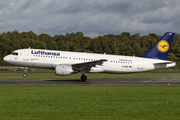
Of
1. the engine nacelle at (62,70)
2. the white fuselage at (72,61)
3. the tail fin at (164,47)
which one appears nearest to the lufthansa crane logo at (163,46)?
the tail fin at (164,47)

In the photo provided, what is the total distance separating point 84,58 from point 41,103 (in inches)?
723

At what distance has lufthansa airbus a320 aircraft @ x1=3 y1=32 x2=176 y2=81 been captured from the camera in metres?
30.9

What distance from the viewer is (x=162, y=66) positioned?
110 feet

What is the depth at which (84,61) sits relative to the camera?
3206cm

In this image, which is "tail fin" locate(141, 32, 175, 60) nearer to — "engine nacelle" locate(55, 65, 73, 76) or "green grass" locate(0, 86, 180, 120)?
"engine nacelle" locate(55, 65, 73, 76)

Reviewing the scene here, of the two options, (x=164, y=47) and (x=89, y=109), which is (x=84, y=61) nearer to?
(x=164, y=47)

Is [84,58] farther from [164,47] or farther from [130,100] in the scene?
[130,100]

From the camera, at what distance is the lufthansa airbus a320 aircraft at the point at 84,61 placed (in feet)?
101

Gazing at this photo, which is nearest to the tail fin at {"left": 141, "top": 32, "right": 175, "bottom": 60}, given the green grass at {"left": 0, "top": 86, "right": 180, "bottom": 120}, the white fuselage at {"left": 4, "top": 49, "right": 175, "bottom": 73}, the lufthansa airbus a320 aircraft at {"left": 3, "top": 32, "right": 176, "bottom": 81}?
the lufthansa airbus a320 aircraft at {"left": 3, "top": 32, "right": 176, "bottom": 81}

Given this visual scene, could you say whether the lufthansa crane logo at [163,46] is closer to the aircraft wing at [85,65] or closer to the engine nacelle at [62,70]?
the aircraft wing at [85,65]

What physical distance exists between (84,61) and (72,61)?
5.87 feet

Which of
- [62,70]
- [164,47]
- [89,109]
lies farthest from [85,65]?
[89,109]

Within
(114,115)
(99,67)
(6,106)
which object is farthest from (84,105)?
(99,67)

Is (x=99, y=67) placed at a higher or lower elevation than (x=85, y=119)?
higher
